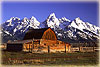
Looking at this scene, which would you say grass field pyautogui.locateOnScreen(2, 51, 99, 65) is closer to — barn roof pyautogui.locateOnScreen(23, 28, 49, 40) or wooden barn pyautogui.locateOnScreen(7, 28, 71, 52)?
wooden barn pyautogui.locateOnScreen(7, 28, 71, 52)

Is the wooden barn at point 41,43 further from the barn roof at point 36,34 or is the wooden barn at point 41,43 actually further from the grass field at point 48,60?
the grass field at point 48,60

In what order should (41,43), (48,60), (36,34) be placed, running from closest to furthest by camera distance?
(48,60), (41,43), (36,34)

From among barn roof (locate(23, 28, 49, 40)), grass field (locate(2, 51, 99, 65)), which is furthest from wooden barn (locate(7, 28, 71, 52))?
grass field (locate(2, 51, 99, 65))

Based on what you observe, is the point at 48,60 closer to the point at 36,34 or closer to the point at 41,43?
the point at 41,43

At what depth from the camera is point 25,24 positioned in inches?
7534

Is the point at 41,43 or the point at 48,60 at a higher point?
the point at 41,43

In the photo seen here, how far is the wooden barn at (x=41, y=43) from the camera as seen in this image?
46053 millimetres

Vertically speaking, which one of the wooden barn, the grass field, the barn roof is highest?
the barn roof

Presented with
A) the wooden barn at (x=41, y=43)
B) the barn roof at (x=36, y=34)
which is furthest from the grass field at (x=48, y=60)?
the barn roof at (x=36, y=34)

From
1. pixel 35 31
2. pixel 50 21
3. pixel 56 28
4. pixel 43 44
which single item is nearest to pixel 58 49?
pixel 43 44

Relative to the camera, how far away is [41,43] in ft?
162

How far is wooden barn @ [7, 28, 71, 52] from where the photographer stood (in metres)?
46.1

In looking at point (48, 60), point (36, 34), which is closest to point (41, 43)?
point (36, 34)

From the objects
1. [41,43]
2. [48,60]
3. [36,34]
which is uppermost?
[36,34]
